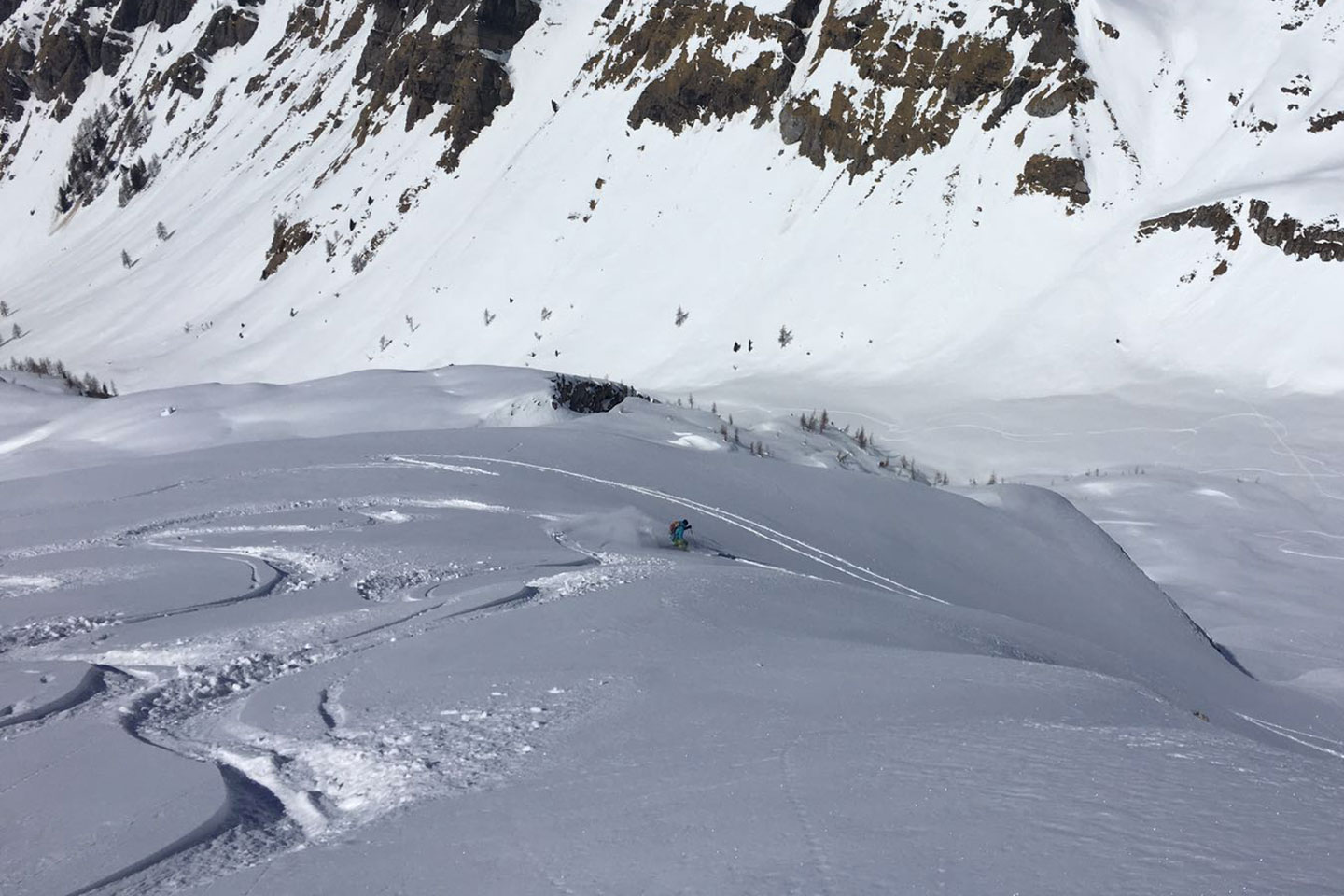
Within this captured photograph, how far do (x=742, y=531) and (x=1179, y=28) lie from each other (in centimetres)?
2801

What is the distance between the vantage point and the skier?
6.93 m

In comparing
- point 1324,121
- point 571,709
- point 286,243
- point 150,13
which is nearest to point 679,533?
point 571,709

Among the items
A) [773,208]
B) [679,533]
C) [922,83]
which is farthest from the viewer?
[773,208]

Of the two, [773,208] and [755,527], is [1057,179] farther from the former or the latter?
[755,527]

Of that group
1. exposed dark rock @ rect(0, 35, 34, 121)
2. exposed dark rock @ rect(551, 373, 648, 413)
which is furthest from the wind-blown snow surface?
exposed dark rock @ rect(0, 35, 34, 121)

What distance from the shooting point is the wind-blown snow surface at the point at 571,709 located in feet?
7.35

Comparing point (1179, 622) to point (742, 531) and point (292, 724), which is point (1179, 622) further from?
point (292, 724)

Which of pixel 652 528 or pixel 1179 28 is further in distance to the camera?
pixel 1179 28

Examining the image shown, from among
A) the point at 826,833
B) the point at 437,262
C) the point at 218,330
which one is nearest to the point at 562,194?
the point at 437,262

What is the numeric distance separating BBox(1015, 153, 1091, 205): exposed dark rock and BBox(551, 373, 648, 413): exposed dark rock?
58.9 feet

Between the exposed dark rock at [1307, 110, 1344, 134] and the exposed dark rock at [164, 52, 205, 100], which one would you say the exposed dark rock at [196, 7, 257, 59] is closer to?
the exposed dark rock at [164, 52, 205, 100]

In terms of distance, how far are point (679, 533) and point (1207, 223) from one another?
2115 cm

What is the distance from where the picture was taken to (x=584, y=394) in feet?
A: 40.2

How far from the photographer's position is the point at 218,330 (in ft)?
130
